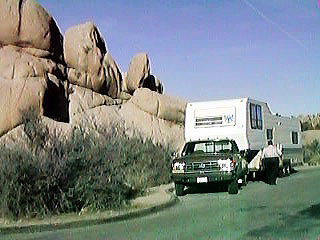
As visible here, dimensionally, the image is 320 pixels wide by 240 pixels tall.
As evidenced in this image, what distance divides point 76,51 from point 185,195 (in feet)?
68.0

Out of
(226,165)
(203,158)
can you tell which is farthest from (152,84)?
(226,165)

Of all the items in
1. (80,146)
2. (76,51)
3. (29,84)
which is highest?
(76,51)

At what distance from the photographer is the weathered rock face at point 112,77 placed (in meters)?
39.8

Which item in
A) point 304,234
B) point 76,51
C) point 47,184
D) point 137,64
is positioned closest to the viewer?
point 304,234

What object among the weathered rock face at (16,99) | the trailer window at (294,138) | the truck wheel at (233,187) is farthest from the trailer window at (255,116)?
the weathered rock face at (16,99)

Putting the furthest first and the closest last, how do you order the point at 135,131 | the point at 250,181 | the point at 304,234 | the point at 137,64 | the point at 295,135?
the point at 137,64 → the point at 295,135 → the point at 135,131 → the point at 250,181 → the point at 304,234

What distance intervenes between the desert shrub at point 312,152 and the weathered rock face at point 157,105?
9.68m

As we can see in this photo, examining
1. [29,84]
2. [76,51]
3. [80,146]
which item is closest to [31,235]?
[80,146]

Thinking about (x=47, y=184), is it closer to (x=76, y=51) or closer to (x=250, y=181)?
(x=250, y=181)

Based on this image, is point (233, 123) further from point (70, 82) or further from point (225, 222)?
point (70, 82)

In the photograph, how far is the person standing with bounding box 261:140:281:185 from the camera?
22.5 meters

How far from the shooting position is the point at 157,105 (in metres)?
41.0

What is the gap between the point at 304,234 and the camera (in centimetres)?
1016

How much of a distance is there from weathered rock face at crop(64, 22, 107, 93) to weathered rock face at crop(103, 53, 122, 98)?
2.08 feet
